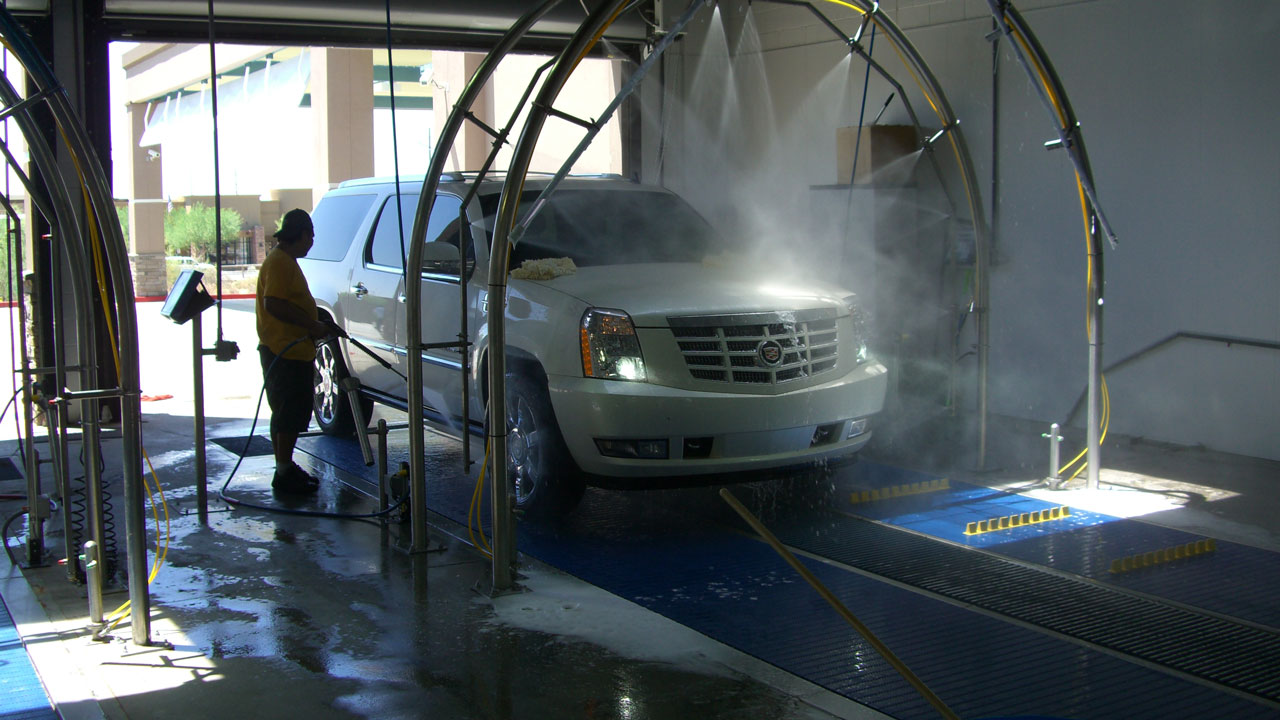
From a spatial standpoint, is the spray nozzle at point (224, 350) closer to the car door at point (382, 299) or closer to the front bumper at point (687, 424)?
the car door at point (382, 299)

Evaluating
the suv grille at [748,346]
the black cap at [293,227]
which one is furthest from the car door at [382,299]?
the suv grille at [748,346]

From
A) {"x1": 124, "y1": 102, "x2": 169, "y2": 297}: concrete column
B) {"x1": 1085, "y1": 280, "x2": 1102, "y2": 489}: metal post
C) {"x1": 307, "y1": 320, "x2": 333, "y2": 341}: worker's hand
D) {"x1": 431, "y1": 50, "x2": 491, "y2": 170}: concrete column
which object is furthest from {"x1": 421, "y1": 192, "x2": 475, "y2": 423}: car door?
{"x1": 124, "y1": 102, "x2": 169, "y2": 297}: concrete column

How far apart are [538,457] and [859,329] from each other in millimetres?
→ 2062

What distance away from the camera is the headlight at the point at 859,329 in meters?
6.84

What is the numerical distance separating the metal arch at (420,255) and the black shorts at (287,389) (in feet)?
5.57

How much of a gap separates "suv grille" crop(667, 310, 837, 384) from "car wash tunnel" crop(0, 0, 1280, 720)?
0.02 metres

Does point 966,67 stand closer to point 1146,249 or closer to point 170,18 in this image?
point 1146,249

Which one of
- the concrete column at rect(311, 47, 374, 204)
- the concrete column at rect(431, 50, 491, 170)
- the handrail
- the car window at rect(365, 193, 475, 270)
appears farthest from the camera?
the concrete column at rect(311, 47, 374, 204)

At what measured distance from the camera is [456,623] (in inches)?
196

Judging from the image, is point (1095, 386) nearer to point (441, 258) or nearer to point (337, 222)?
point (441, 258)

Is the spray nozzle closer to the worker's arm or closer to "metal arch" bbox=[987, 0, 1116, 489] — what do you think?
the worker's arm

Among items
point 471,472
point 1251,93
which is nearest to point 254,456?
point 471,472

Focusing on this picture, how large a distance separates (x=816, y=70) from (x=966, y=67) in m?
1.83

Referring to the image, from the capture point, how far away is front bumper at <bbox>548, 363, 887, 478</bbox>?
19.5 feet
